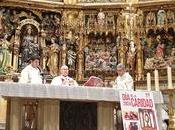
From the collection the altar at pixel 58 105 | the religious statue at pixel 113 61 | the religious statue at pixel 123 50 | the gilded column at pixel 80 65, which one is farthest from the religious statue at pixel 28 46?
the altar at pixel 58 105

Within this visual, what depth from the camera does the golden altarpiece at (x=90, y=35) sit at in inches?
471

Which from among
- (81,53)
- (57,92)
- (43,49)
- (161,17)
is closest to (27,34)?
(43,49)

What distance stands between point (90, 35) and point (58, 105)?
20.5ft

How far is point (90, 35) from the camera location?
1248 centimetres

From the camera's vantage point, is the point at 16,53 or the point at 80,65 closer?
the point at 16,53

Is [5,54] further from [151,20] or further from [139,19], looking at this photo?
[151,20]

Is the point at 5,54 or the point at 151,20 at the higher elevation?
the point at 151,20

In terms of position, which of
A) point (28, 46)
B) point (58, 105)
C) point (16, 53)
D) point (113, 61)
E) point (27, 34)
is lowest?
point (58, 105)

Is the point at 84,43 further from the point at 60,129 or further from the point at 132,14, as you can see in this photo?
the point at 60,129

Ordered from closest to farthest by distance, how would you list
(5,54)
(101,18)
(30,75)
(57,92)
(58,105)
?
1. (57,92)
2. (58,105)
3. (30,75)
4. (5,54)
5. (101,18)

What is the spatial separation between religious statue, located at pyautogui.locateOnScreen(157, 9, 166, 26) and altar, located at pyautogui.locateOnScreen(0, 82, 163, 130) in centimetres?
577

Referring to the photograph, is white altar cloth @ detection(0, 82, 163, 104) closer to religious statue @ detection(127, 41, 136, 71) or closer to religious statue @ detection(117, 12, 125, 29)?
religious statue @ detection(127, 41, 136, 71)

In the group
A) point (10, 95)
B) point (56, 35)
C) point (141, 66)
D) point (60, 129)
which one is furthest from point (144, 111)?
point (56, 35)

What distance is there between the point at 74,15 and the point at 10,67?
2745 millimetres
